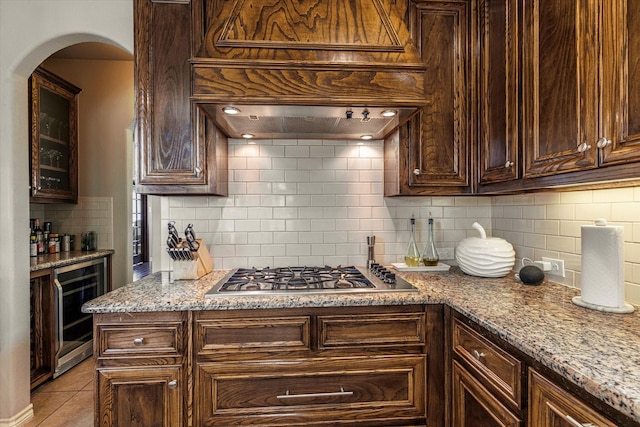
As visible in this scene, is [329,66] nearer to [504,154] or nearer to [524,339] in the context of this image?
[504,154]

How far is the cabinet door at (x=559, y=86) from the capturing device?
1185 millimetres

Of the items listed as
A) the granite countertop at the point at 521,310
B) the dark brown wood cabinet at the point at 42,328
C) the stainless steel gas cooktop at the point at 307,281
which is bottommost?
the dark brown wood cabinet at the point at 42,328

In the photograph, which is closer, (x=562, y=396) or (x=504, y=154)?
(x=562, y=396)

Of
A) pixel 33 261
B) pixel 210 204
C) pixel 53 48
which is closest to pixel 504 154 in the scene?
pixel 210 204

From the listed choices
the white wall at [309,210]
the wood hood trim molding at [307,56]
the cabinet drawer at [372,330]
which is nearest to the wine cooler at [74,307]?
the white wall at [309,210]

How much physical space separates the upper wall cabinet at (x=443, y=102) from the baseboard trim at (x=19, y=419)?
2771 millimetres

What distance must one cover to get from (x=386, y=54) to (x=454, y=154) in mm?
688

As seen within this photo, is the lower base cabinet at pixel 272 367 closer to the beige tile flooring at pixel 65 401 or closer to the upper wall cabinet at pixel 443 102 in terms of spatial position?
the upper wall cabinet at pixel 443 102

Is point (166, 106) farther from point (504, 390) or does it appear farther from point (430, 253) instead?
point (504, 390)

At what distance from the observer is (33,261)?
265 centimetres

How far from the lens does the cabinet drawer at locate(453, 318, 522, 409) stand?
1.13 m

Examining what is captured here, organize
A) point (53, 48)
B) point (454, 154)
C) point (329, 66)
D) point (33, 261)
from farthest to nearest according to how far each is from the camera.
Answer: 1. point (33, 261)
2. point (53, 48)
3. point (454, 154)
4. point (329, 66)

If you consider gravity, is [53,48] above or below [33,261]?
above

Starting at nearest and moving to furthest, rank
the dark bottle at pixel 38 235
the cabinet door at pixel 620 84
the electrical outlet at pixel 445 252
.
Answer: the cabinet door at pixel 620 84
the electrical outlet at pixel 445 252
the dark bottle at pixel 38 235
